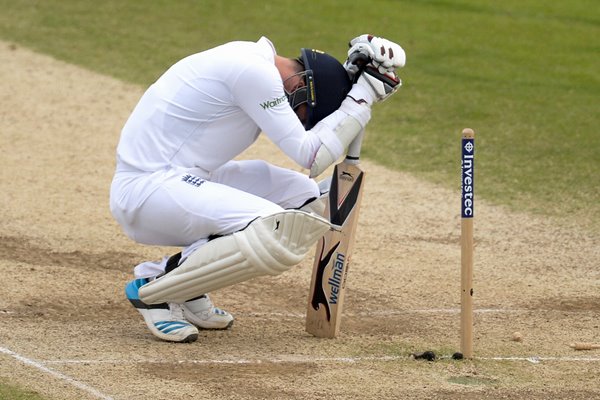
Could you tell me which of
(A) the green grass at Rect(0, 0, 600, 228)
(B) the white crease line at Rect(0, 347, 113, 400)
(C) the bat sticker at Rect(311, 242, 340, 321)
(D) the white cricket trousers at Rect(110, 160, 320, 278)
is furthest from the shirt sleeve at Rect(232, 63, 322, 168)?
(A) the green grass at Rect(0, 0, 600, 228)

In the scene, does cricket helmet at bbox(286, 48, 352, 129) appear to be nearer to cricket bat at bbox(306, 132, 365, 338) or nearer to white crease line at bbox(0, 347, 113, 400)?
cricket bat at bbox(306, 132, 365, 338)

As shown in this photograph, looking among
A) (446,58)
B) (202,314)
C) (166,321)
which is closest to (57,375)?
(166,321)

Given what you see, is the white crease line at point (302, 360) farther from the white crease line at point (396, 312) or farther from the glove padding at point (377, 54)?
the glove padding at point (377, 54)

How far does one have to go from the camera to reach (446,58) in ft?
54.6

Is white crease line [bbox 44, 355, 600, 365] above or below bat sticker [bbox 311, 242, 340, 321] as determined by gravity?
below

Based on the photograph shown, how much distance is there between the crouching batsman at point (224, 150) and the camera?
6617mm

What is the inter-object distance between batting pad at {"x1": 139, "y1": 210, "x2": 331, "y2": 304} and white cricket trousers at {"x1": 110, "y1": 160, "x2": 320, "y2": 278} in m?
0.10

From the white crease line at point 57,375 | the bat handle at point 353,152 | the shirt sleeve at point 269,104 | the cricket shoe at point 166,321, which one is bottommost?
the white crease line at point 57,375

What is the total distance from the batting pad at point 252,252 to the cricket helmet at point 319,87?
72cm

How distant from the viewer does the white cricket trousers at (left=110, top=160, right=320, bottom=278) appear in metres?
6.66

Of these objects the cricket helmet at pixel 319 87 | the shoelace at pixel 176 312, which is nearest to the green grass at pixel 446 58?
the cricket helmet at pixel 319 87

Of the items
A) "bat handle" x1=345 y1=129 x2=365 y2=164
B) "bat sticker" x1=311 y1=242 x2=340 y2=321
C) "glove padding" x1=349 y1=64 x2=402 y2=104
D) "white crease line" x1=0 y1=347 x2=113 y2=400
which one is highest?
"glove padding" x1=349 y1=64 x2=402 y2=104

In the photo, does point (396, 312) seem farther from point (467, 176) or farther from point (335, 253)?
point (467, 176)

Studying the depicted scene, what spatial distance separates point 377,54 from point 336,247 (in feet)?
3.80
